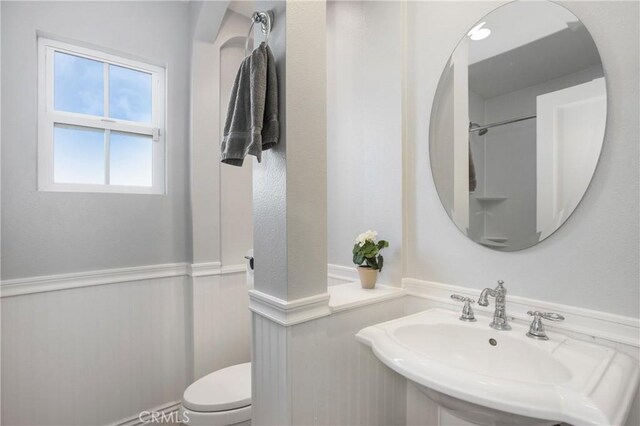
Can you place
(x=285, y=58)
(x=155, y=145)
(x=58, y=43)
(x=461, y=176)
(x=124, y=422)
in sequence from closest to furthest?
1. (x=285, y=58)
2. (x=461, y=176)
3. (x=58, y=43)
4. (x=124, y=422)
5. (x=155, y=145)

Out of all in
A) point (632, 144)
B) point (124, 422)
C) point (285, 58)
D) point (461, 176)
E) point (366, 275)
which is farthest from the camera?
point (124, 422)

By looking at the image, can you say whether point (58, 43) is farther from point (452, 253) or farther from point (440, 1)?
point (452, 253)

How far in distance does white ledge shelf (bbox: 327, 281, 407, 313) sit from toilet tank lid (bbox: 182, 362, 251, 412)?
76 cm

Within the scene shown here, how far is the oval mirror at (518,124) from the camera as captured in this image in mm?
1014

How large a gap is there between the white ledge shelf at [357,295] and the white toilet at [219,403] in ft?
1.49

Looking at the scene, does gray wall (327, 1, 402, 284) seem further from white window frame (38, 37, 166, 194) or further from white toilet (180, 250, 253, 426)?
white window frame (38, 37, 166, 194)

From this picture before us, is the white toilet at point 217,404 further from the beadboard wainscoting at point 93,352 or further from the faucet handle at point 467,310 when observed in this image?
the faucet handle at point 467,310

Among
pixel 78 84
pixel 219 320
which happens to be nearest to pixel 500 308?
pixel 219 320

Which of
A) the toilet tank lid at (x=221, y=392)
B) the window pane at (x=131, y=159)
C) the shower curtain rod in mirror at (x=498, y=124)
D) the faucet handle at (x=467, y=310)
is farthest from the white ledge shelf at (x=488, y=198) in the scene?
the window pane at (x=131, y=159)

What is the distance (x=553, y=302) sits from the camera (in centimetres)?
106

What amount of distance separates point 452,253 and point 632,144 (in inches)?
25.8

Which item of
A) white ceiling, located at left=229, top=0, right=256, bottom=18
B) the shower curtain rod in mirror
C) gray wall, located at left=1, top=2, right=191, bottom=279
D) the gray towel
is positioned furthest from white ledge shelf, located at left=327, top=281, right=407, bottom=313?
white ceiling, located at left=229, top=0, right=256, bottom=18

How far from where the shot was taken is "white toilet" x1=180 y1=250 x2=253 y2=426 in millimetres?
1498

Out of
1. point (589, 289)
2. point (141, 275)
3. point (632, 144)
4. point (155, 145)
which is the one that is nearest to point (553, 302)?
point (589, 289)
